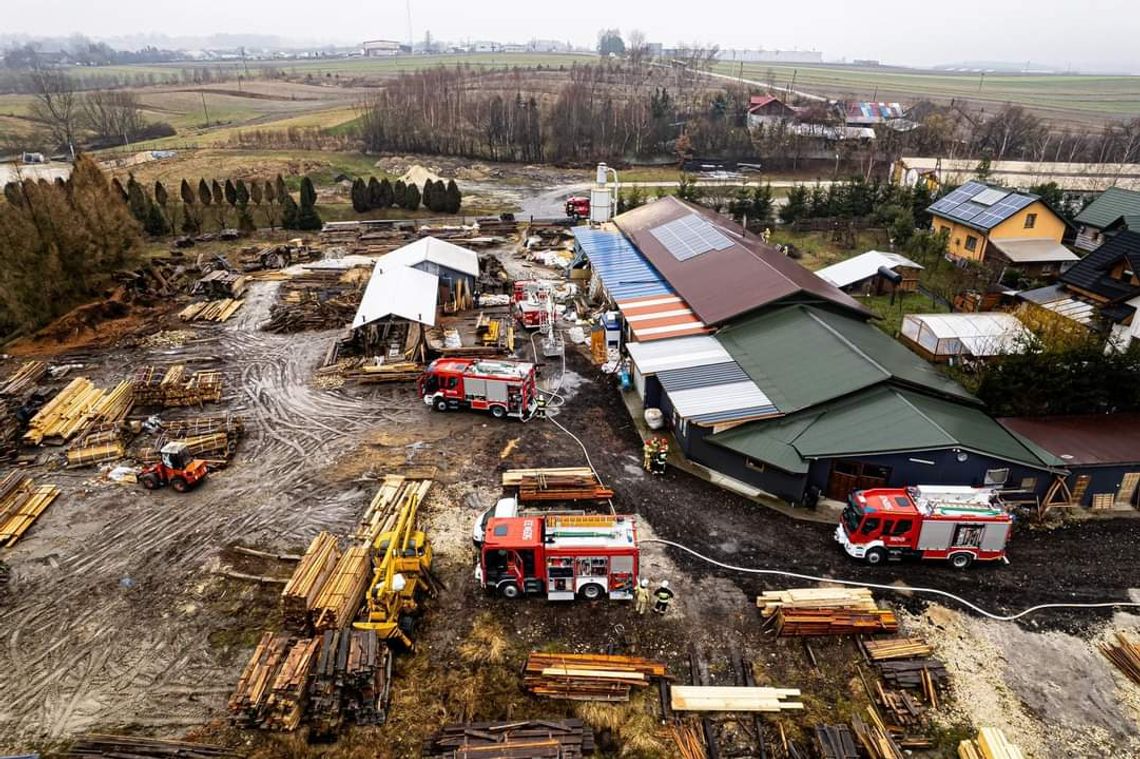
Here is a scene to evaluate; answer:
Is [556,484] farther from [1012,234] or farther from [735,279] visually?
[1012,234]

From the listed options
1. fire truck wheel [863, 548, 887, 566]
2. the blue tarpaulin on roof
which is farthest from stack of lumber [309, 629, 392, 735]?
the blue tarpaulin on roof

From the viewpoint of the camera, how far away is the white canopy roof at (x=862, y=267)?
3784cm

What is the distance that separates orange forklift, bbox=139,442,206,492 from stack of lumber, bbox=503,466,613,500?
34.5 ft

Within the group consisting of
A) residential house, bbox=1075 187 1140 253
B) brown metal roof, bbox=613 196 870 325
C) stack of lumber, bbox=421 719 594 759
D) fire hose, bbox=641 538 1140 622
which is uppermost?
residential house, bbox=1075 187 1140 253

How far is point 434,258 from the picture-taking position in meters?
37.6

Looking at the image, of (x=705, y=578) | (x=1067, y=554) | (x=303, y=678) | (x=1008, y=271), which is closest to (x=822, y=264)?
(x=1008, y=271)

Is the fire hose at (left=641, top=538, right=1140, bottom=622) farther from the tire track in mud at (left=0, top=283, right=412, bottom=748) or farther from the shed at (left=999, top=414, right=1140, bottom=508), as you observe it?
the tire track in mud at (left=0, top=283, right=412, bottom=748)

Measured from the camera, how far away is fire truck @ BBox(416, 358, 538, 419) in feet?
84.1

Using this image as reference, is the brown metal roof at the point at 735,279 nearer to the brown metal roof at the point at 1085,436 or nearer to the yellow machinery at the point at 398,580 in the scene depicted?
the brown metal roof at the point at 1085,436

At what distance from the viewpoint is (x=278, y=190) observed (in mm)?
55438

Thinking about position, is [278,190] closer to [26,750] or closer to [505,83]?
[26,750]

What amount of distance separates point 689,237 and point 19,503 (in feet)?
106

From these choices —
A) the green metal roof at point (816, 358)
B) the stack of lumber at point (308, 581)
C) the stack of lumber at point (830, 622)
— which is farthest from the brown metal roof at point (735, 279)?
the stack of lumber at point (308, 581)

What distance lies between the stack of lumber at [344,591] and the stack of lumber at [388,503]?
0.65 m
